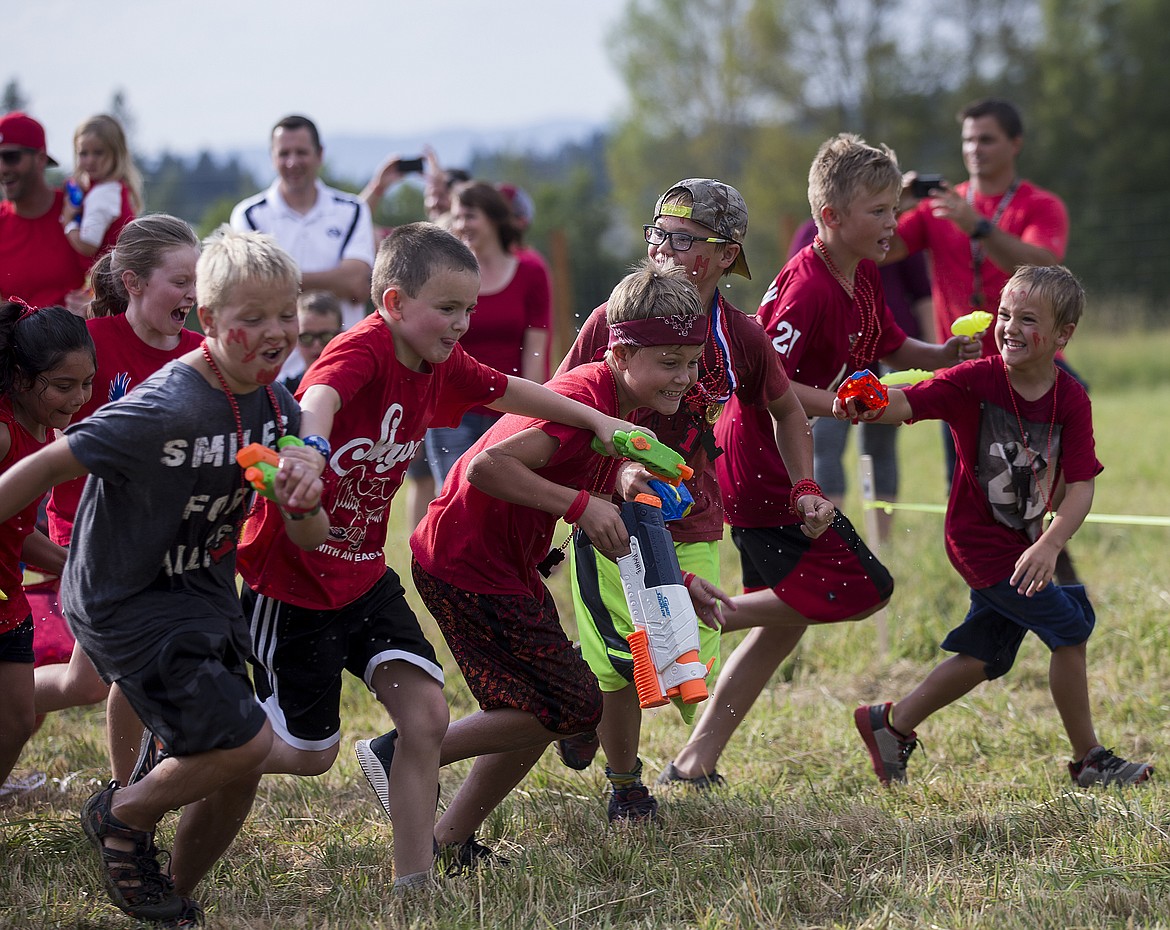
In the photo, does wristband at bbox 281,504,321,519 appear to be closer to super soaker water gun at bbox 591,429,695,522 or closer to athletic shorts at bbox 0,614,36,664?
super soaker water gun at bbox 591,429,695,522

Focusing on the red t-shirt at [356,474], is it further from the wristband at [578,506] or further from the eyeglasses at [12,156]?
the eyeglasses at [12,156]

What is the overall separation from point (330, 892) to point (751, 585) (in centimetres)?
Result: 198

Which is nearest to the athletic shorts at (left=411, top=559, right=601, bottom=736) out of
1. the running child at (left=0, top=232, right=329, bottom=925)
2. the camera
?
the running child at (left=0, top=232, right=329, bottom=925)

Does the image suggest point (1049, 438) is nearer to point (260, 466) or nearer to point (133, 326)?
point (260, 466)

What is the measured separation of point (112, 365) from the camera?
4.03 metres

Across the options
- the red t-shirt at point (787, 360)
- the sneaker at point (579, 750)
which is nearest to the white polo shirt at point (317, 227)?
the red t-shirt at point (787, 360)

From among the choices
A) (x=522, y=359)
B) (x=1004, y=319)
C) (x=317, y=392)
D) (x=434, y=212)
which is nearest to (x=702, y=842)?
(x=317, y=392)

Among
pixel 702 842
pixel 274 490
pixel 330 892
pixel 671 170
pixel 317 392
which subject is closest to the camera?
pixel 274 490

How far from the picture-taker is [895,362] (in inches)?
200

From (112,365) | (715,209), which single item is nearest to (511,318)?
(715,209)

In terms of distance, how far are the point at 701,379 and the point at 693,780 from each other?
1.48m

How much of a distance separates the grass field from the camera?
2167 mm

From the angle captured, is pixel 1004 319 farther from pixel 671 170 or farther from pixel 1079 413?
pixel 671 170

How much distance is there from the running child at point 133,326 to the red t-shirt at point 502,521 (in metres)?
1.04
